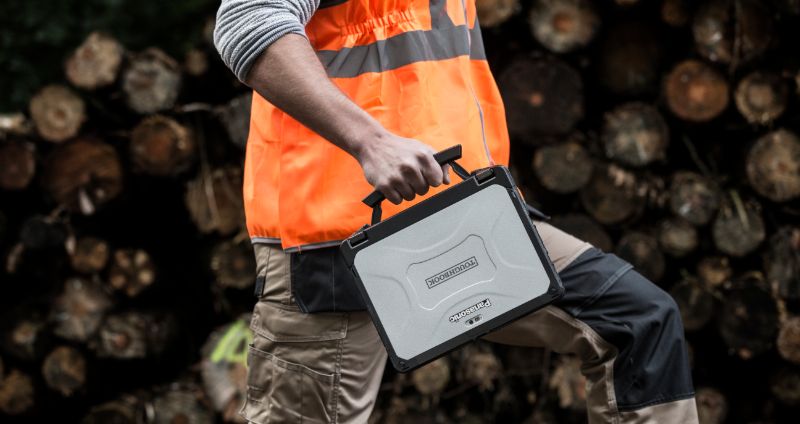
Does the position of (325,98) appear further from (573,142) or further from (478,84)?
(573,142)

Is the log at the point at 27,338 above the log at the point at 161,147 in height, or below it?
below

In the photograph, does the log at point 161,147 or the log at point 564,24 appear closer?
the log at point 564,24

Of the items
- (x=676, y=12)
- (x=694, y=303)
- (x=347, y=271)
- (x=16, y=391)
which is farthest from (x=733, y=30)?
(x=16, y=391)

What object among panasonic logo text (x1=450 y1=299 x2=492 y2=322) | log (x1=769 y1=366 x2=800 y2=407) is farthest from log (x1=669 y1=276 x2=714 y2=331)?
panasonic logo text (x1=450 y1=299 x2=492 y2=322)

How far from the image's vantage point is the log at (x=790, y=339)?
3.04 m

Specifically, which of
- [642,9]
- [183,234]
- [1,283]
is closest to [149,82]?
[183,234]

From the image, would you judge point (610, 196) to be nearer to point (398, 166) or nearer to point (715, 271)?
point (715, 271)

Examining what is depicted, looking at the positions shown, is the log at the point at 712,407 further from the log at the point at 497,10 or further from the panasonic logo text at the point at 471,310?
the panasonic logo text at the point at 471,310

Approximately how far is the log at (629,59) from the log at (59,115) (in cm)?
194

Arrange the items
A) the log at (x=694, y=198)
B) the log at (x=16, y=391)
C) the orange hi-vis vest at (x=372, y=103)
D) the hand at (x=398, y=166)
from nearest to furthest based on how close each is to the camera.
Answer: the hand at (x=398, y=166) → the orange hi-vis vest at (x=372, y=103) → the log at (x=694, y=198) → the log at (x=16, y=391)

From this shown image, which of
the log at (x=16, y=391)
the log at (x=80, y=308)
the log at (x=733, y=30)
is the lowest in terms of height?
the log at (x=16, y=391)

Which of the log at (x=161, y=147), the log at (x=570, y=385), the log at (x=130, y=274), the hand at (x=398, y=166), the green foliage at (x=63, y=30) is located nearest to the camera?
the hand at (x=398, y=166)

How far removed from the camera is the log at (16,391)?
3568 mm

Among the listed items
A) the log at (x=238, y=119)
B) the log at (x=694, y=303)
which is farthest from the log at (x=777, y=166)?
the log at (x=238, y=119)
